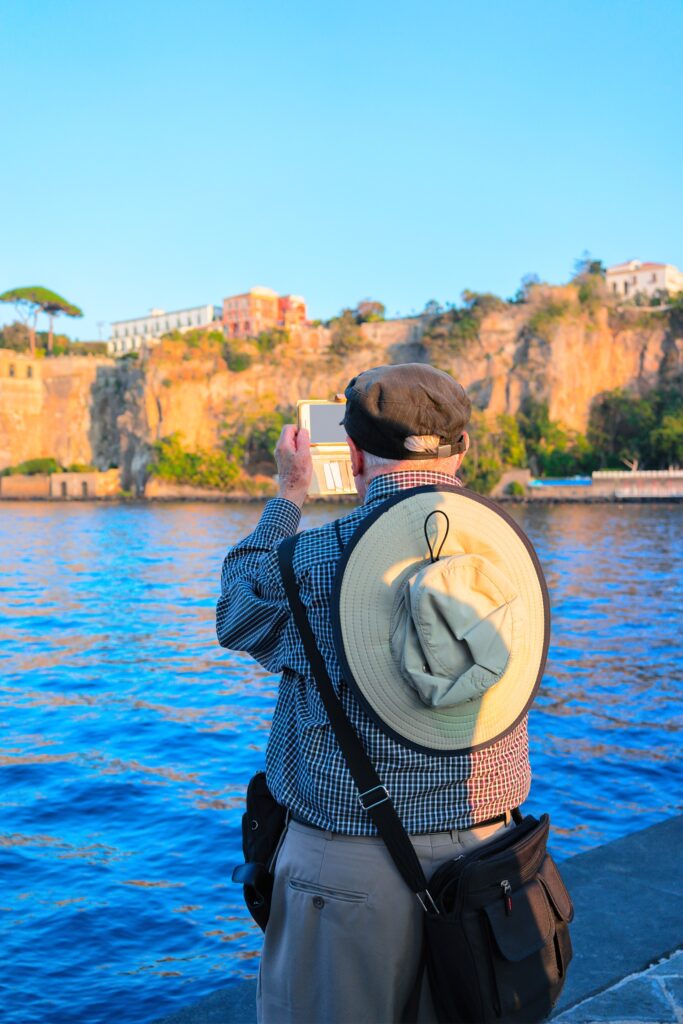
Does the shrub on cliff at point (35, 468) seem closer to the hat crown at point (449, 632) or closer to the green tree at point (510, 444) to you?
the green tree at point (510, 444)

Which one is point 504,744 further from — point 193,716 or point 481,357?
point 481,357

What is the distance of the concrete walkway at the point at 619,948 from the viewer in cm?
276

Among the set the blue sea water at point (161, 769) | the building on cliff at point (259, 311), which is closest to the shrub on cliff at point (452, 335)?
the building on cliff at point (259, 311)

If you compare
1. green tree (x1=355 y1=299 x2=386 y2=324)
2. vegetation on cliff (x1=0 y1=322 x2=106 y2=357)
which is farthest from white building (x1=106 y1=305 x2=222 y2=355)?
green tree (x1=355 y1=299 x2=386 y2=324)

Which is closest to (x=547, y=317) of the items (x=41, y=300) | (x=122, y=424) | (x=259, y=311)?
(x=122, y=424)

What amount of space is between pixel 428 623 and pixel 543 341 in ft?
214

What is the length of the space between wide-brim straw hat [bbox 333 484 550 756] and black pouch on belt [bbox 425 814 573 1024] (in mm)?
226

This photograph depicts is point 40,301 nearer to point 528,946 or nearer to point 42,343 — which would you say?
point 42,343

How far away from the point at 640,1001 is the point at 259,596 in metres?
1.75

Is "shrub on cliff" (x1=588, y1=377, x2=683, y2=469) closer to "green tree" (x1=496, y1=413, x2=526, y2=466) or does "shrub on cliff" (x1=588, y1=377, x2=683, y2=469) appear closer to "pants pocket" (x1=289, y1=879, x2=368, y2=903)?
"green tree" (x1=496, y1=413, x2=526, y2=466)

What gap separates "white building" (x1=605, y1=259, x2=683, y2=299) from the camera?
94.9 meters

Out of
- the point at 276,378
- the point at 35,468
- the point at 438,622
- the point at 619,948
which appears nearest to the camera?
the point at 438,622

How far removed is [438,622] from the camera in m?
1.78

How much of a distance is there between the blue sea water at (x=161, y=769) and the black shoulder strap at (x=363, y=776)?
127 inches
